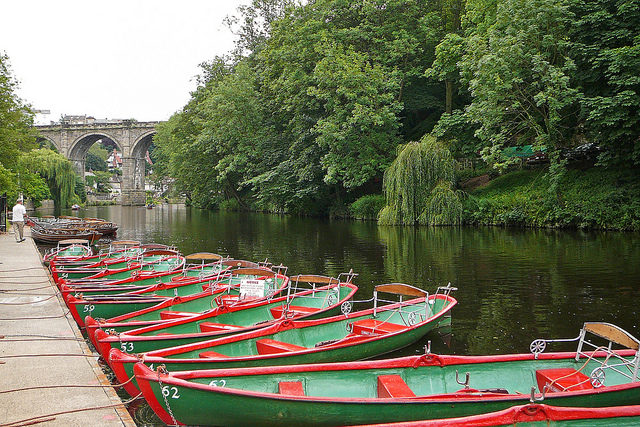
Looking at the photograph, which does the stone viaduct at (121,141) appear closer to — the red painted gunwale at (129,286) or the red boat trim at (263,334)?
the red painted gunwale at (129,286)

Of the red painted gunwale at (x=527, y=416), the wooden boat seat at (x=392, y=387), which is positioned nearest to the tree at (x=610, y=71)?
the wooden boat seat at (x=392, y=387)

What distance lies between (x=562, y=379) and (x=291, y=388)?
272 cm

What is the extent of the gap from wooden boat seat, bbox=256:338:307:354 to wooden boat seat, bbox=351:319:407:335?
4.55ft

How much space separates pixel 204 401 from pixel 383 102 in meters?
28.2

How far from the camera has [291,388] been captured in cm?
486

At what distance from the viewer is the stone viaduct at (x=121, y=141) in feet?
262

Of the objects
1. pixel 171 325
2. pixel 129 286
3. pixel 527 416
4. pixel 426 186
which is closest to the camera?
pixel 527 416

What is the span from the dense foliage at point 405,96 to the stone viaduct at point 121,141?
32639mm

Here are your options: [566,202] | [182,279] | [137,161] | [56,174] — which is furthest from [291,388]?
[137,161]

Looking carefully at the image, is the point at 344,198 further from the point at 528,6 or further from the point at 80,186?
the point at 80,186

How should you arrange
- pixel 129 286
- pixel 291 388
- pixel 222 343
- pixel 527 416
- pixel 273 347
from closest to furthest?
pixel 527 416, pixel 291 388, pixel 222 343, pixel 273 347, pixel 129 286

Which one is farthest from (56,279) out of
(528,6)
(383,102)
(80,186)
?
(80,186)

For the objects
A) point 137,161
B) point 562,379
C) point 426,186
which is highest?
point 137,161

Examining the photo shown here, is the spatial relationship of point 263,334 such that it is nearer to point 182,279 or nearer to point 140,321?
point 140,321
